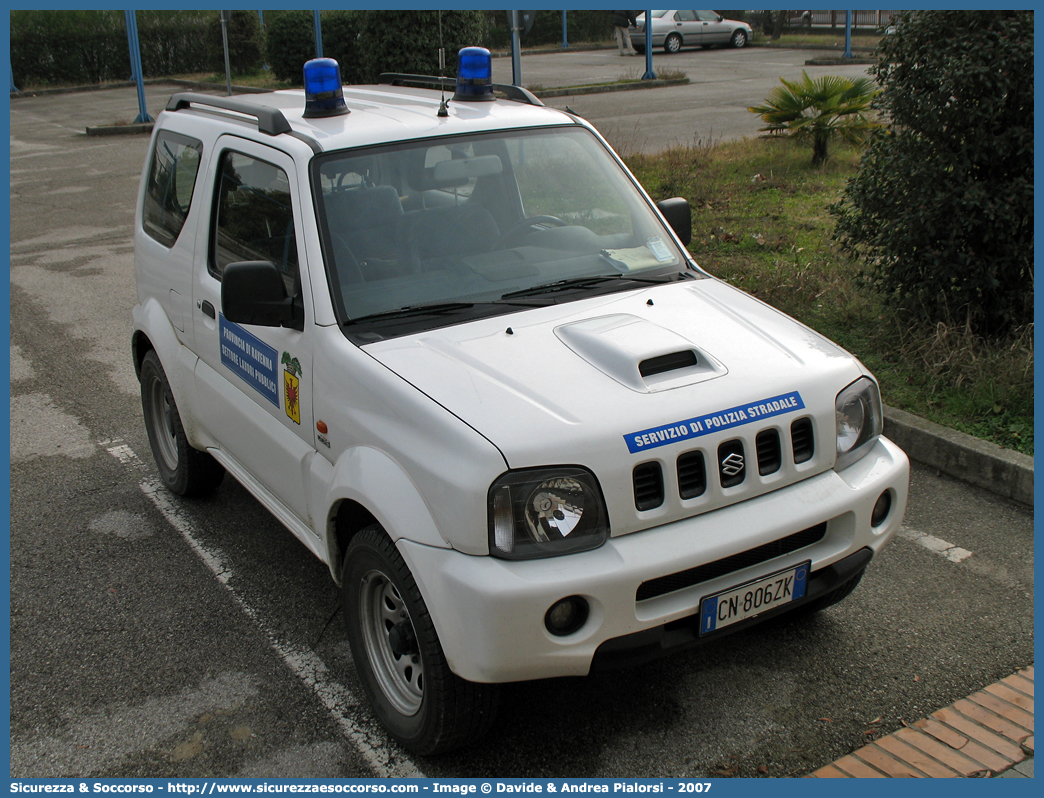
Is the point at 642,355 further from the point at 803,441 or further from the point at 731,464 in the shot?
the point at 803,441

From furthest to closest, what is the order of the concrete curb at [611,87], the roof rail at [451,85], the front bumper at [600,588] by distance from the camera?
1. the concrete curb at [611,87]
2. the roof rail at [451,85]
3. the front bumper at [600,588]

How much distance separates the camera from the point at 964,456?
502cm

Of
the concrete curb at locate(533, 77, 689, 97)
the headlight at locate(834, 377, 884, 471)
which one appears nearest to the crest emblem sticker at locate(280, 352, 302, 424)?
the headlight at locate(834, 377, 884, 471)

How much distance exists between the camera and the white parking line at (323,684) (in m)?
3.21

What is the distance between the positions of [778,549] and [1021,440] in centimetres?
274

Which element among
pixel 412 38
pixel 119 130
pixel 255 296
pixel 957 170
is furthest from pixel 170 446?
pixel 119 130

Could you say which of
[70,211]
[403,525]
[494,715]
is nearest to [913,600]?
[494,715]

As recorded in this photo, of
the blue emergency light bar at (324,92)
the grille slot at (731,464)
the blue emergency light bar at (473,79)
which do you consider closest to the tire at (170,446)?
the blue emergency light bar at (324,92)

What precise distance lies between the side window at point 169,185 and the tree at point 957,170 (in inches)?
163

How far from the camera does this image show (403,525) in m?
2.88

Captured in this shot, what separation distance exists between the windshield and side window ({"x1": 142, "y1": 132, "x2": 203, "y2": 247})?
1.20 meters

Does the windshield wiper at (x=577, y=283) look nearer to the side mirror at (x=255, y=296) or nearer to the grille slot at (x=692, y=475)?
the side mirror at (x=255, y=296)

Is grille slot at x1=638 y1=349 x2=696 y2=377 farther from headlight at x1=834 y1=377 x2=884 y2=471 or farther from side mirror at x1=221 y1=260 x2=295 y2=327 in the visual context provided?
side mirror at x1=221 y1=260 x2=295 y2=327

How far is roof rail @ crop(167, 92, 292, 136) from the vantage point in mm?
3861
